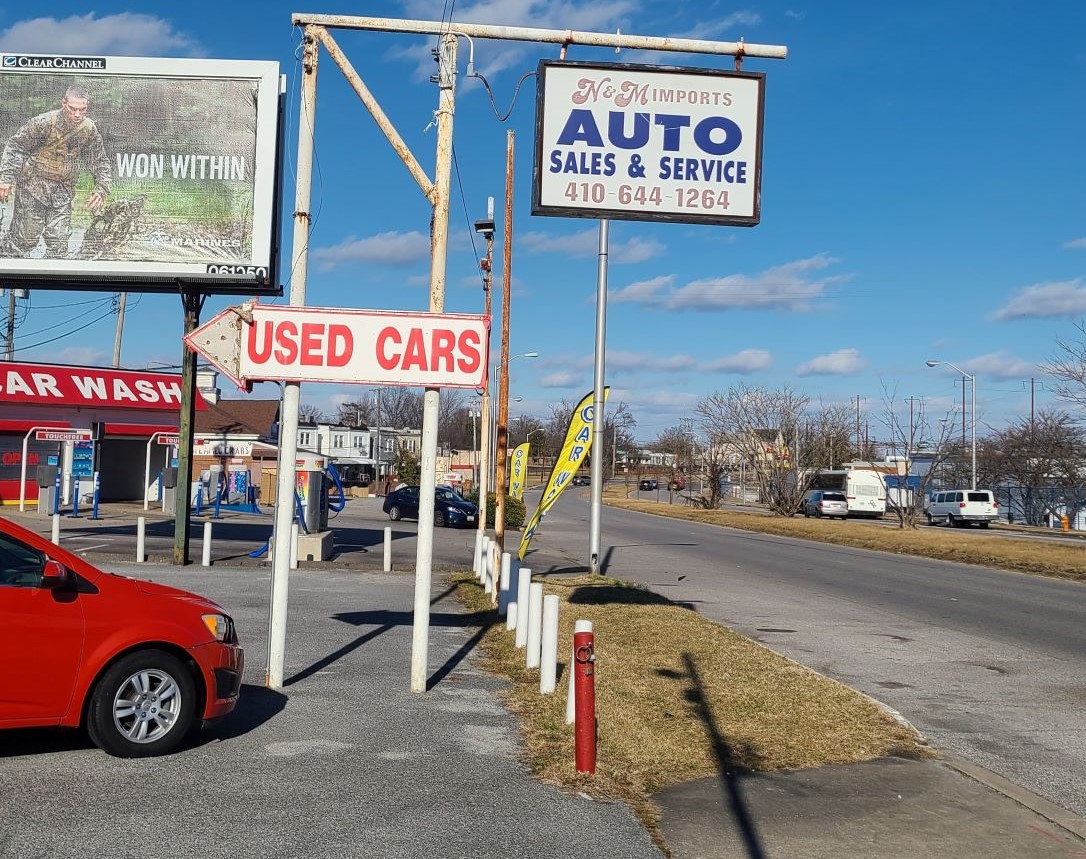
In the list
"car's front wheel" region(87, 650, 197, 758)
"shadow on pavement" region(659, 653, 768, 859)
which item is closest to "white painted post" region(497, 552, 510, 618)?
"shadow on pavement" region(659, 653, 768, 859)

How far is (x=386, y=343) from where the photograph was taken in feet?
29.2

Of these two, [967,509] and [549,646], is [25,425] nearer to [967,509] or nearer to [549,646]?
[549,646]

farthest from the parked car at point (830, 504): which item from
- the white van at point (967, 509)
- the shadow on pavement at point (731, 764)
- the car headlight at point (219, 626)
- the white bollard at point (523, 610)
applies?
the car headlight at point (219, 626)

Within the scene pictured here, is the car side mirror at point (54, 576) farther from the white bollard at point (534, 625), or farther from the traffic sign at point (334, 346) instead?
the white bollard at point (534, 625)

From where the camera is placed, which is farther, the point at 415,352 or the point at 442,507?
the point at 442,507

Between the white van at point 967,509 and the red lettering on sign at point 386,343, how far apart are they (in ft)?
153

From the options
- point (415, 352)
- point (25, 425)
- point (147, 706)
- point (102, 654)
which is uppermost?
point (25, 425)

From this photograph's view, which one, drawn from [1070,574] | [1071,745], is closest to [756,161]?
[1071,745]

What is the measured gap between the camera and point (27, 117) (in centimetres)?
1983

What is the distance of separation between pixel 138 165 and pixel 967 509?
136 ft

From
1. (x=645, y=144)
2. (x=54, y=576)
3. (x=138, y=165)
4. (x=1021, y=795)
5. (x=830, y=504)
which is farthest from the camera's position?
(x=830, y=504)

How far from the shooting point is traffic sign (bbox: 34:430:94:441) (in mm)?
35000

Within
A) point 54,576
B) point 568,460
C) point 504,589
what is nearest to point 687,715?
point 54,576

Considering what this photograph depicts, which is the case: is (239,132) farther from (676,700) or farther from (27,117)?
(676,700)
